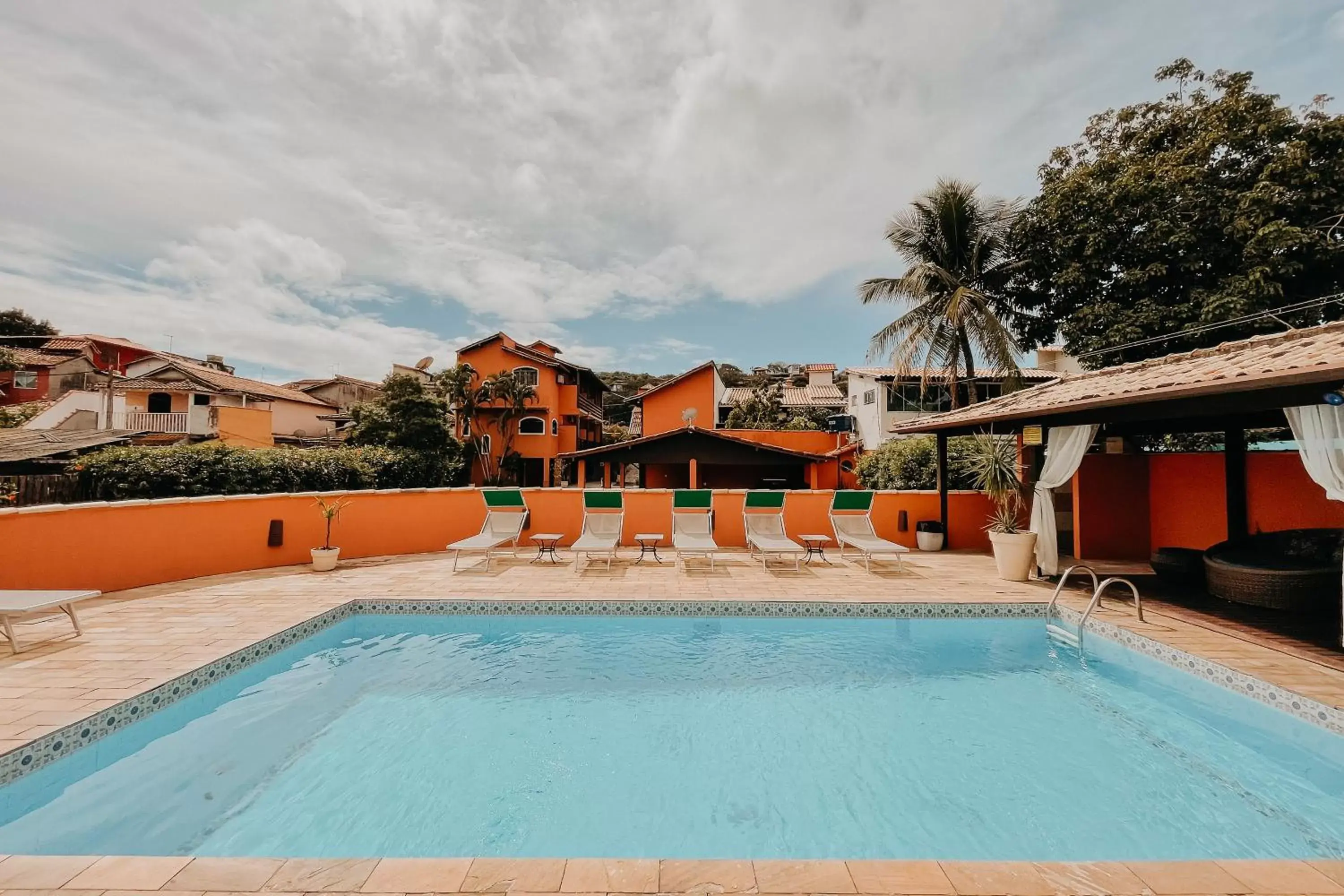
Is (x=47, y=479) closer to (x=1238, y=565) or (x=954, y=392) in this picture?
(x=1238, y=565)

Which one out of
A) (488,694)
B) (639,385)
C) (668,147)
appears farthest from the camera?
(639,385)

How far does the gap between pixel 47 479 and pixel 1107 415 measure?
16.8 meters

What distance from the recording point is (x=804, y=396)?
35.9m

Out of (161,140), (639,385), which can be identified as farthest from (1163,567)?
(639,385)

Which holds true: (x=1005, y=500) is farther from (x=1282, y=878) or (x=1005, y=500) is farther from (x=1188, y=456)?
(x=1282, y=878)

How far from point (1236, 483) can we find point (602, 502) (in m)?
10.6

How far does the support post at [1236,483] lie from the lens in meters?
8.46

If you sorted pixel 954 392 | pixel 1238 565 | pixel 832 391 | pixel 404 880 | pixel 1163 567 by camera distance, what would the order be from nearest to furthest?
pixel 404 880, pixel 1238 565, pixel 1163 567, pixel 954 392, pixel 832 391

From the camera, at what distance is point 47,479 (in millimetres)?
9125

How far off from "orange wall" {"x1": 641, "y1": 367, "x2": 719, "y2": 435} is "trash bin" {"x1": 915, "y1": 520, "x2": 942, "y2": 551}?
1928 centimetres

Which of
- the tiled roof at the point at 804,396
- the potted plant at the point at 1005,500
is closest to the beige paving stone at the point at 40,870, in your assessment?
the potted plant at the point at 1005,500

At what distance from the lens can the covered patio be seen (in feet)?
17.2

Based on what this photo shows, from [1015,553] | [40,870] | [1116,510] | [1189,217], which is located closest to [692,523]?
[1015,553]

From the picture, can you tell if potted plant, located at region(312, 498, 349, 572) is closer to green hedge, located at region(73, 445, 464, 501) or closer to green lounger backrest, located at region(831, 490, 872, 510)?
green hedge, located at region(73, 445, 464, 501)
